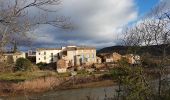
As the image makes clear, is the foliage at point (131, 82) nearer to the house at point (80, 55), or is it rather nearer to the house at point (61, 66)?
the house at point (61, 66)

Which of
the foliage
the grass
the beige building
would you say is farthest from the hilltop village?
the foliage

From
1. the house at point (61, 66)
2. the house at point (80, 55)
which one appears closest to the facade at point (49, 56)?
the house at point (80, 55)

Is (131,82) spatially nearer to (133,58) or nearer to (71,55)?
(133,58)

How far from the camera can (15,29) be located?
1055 cm

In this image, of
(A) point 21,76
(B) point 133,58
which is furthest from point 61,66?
(B) point 133,58

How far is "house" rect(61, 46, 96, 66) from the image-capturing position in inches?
3124

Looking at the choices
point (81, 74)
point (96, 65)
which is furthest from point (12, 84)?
point (96, 65)

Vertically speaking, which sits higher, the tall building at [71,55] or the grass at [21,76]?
the tall building at [71,55]

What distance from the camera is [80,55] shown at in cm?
8044

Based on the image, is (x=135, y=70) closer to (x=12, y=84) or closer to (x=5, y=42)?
(x=5, y=42)

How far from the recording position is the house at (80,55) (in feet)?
260

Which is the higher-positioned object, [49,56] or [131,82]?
[49,56]

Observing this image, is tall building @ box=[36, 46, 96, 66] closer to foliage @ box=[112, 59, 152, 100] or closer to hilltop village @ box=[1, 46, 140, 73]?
hilltop village @ box=[1, 46, 140, 73]

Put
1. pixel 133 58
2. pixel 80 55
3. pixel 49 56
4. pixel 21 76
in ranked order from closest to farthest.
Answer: pixel 133 58 → pixel 21 76 → pixel 80 55 → pixel 49 56
